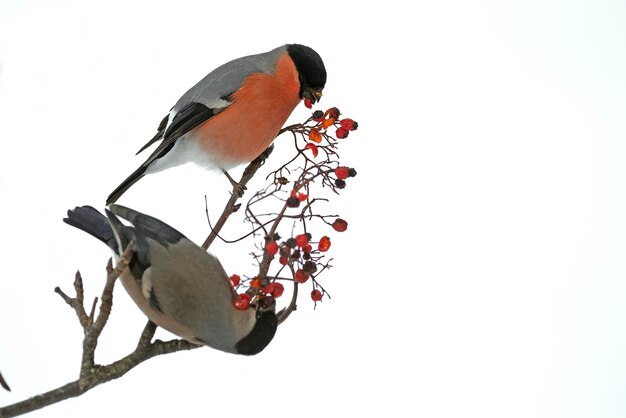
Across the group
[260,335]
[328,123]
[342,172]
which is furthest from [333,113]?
[260,335]

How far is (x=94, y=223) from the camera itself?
1.21m

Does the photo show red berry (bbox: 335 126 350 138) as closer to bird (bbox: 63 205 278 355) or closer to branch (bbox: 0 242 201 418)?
bird (bbox: 63 205 278 355)

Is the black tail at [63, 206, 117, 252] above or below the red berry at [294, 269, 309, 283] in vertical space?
above

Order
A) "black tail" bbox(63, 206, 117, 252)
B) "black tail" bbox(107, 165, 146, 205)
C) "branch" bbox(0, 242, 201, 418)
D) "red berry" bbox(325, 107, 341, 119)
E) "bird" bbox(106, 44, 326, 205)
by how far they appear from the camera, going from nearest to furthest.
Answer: "branch" bbox(0, 242, 201, 418)
"red berry" bbox(325, 107, 341, 119)
"black tail" bbox(63, 206, 117, 252)
"black tail" bbox(107, 165, 146, 205)
"bird" bbox(106, 44, 326, 205)

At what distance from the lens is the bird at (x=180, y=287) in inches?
41.0

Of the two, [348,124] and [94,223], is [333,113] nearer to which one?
[348,124]

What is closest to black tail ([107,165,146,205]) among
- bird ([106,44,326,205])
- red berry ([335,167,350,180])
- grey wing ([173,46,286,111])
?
bird ([106,44,326,205])

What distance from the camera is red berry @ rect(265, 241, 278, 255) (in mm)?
911

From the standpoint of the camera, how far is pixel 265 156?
1.54 m

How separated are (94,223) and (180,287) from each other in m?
0.21

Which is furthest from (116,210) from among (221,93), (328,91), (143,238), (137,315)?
(328,91)

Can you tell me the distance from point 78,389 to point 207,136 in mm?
676

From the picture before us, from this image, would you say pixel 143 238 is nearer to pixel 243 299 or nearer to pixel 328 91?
pixel 243 299

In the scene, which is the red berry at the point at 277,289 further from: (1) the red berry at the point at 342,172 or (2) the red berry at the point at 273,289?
(1) the red berry at the point at 342,172
